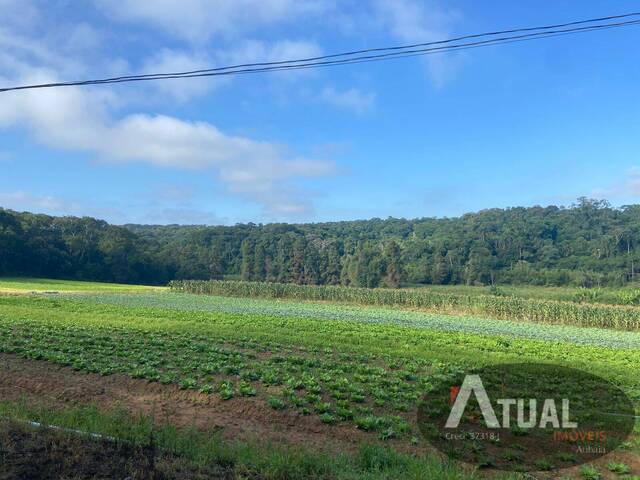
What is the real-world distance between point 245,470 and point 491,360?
Answer: 12.7m

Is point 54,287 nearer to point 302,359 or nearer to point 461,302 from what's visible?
point 461,302

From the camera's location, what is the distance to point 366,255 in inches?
4129

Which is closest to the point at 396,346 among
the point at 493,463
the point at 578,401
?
the point at 578,401

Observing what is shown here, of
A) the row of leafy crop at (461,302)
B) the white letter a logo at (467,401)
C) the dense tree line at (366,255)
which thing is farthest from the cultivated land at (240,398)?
the dense tree line at (366,255)

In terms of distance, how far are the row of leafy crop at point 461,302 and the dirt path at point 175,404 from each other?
142ft

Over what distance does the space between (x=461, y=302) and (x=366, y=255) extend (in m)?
52.7

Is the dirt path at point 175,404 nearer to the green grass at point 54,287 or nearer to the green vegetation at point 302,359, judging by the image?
the green vegetation at point 302,359

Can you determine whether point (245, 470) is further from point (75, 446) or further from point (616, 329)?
point (616, 329)

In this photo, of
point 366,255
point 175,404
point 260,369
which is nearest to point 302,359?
point 260,369

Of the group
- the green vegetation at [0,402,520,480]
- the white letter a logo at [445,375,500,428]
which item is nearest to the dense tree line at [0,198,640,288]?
the white letter a logo at [445,375,500,428]

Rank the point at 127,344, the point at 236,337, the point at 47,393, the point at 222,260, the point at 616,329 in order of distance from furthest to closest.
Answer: the point at 222,260 → the point at 616,329 → the point at 236,337 → the point at 127,344 → the point at 47,393

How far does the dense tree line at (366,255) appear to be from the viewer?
9688 centimetres

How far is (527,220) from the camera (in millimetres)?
136500

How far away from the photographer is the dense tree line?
96.9m
